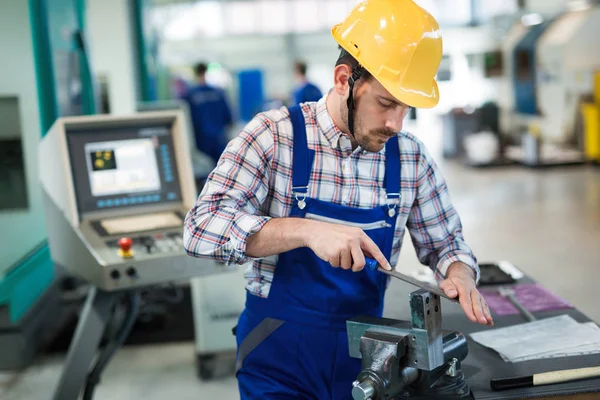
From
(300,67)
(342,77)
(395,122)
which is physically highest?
(300,67)

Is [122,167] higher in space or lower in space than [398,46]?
lower

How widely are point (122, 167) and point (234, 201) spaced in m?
1.47

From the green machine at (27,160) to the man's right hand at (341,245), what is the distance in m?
2.82

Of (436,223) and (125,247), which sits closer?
(436,223)

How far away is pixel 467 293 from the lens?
5.38 feet

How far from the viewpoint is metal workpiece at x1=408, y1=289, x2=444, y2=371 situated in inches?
55.3

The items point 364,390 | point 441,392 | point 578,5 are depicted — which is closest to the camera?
point 364,390

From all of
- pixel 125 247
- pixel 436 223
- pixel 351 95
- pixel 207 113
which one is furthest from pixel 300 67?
pixel 351 95

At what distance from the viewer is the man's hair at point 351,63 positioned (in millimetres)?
1614

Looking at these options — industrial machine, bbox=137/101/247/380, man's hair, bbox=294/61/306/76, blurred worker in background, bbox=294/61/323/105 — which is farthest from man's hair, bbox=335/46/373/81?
man's hair, bbox=294/61/306/76

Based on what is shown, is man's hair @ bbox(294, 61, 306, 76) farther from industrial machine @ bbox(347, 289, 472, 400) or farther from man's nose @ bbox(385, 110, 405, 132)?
industrial machine @ bbox(347, 289, 472, 400)

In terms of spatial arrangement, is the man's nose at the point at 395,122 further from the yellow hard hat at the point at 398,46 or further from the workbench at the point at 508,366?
the workbench at the point at 508,366

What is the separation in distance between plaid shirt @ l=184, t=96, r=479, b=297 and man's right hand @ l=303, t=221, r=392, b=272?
0.14 meters

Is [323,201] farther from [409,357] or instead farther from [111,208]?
[111,208]
